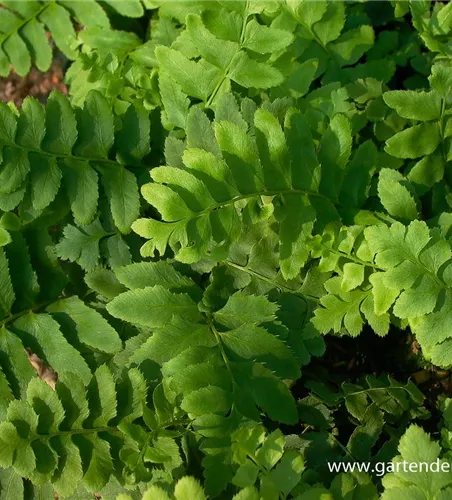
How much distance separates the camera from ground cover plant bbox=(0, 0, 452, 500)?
5.23 feet

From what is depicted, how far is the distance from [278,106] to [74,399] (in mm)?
1009

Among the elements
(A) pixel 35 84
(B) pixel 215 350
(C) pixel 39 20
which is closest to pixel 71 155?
(B) pixel 215 350

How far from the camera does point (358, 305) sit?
5.92 feet

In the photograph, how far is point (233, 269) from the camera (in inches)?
77.9

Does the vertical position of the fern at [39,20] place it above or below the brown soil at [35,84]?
above

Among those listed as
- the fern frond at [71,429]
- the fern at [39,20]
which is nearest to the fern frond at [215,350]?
the fern frond at [71,429]

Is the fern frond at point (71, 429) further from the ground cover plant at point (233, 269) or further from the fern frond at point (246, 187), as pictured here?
the fern frond at point (246, 187)

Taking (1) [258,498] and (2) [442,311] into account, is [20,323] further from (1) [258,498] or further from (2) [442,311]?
(2) [442,311]

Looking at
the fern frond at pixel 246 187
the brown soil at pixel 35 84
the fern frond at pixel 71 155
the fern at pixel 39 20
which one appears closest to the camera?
the fern frond at pixel 246 187

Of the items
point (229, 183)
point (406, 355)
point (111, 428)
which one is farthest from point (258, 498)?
point (406, 355)

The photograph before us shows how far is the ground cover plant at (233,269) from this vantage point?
1.59m

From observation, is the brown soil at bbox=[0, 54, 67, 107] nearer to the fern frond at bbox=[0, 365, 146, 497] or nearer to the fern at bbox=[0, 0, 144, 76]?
the fern at bbox=[0, 0, 144, 76]

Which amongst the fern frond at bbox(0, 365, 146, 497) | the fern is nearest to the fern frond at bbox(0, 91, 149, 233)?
the fern frond at bbox(0, 365, 146, 497)

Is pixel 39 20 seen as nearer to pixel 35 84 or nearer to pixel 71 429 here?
pixel 35 84
